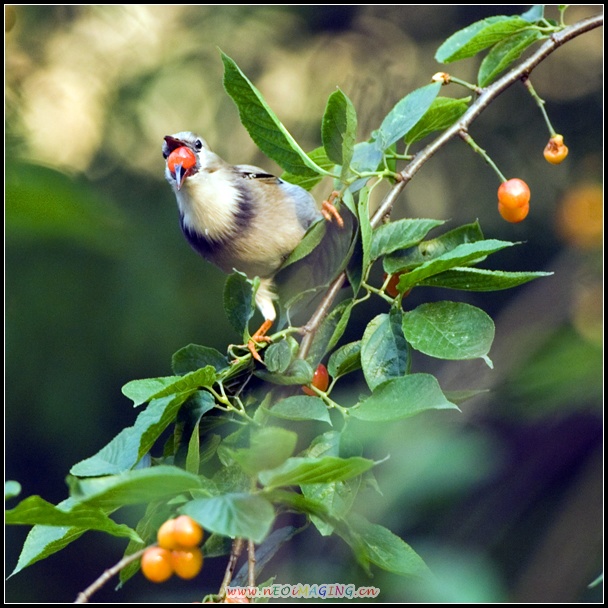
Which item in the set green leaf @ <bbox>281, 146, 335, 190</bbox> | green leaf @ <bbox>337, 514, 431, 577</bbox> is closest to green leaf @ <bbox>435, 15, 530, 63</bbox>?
green leaf @ <bbox>281, 146, 335, 190</bbox>

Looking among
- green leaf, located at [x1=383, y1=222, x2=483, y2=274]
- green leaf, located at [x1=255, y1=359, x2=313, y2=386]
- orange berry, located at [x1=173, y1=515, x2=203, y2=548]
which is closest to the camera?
orange berry, located at [x1=173, y1=515, x2=203, y2=548]

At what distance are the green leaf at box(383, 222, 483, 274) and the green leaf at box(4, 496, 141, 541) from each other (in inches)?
21.9

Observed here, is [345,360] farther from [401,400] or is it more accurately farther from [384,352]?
[401,400]

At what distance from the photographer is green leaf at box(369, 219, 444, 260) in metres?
1.20

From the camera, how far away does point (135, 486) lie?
83cm

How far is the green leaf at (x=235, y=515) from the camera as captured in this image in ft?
2.66

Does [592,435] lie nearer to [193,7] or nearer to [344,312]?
[344,312]

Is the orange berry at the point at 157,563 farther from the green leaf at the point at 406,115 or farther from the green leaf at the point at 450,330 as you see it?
the green leaf at the point at 406,115

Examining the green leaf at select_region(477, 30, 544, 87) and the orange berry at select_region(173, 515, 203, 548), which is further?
the green leaf at select_region(477, 30, 544, 87)

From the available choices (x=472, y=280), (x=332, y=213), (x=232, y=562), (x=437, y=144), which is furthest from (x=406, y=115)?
(x=232, y=562)

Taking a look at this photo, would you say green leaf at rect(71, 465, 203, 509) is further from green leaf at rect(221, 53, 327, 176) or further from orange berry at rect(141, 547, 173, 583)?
green leaf at rect(221, 53, 327, 176)

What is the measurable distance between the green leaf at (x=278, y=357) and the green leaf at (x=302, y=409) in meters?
0.10

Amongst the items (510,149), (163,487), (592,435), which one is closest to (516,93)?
(510,149)

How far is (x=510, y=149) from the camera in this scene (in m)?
2.93
